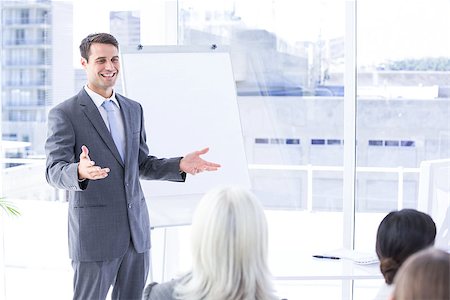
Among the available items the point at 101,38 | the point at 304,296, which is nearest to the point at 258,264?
the point at 101,38

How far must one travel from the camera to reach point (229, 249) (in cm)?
191

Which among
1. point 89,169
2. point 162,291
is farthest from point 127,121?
point 162,291

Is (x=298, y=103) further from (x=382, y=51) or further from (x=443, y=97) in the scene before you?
(x=443, y=97)

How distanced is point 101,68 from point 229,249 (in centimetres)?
162

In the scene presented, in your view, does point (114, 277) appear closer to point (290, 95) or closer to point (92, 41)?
point (92, 41)

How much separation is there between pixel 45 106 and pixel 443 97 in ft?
8.33

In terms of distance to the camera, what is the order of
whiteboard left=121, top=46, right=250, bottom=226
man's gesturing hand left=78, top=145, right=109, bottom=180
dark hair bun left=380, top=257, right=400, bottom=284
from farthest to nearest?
whiteboard left=121, top=46, right=250, bottom=226
man's gesturing hand left=78, top=145, right=109, bottom=180
dark hair bun left=380, top=257, right=400, bottom=284

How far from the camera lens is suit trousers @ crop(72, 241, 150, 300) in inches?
126

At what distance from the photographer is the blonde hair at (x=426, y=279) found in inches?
52.5

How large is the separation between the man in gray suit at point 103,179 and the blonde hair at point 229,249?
1.22 metres

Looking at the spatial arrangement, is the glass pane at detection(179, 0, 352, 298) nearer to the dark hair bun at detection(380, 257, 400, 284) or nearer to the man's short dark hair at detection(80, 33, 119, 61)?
the man's short dark hair at detection(80, 33, 119, 61)

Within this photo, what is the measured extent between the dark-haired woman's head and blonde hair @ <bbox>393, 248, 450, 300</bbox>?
1014 mm

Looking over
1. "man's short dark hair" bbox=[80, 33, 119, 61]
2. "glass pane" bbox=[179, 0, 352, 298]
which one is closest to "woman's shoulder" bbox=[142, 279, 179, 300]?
"man's short dark hair" bbox=[80, 33, 119, 61]

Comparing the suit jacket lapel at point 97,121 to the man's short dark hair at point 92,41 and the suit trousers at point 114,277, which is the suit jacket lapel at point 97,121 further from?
the suit trousers at point 114,277
